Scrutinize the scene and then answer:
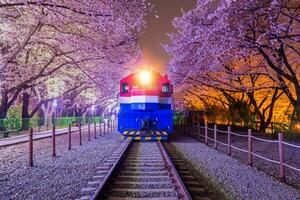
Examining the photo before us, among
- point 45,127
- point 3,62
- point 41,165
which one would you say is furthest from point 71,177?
point 45,127

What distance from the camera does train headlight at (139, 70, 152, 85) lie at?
1661 centimetres

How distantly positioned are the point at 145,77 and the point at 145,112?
188 centimetres

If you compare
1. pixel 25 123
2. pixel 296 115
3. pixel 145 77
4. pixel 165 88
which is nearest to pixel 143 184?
pixel 165 88

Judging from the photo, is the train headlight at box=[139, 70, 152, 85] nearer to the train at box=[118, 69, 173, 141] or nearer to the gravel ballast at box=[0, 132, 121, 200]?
the train at box=[118, 69, 173, 141]

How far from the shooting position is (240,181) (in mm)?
7352

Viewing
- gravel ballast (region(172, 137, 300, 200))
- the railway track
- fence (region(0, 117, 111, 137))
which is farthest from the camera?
fence (region(0, 117, 111, 137))

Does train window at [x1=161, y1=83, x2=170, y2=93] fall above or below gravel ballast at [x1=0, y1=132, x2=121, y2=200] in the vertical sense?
above

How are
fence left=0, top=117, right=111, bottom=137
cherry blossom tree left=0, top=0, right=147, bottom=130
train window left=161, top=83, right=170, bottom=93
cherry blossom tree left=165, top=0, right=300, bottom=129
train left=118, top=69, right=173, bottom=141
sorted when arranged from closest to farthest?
cherry blossom tree left=0, top=0, right=147, bottom=130
cherry blossom tree left=165, top=0, right=300, bottom=129
train left=118, top=69, right=173, bottom=141
train window left=161, top=83, right=170, bottom=93
fence left=0, top=117, right=111, bottom=137

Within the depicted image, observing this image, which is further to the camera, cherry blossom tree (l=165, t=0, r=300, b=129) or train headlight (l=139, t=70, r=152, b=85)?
train headlight (l=139, t=70, r=152, b=85)

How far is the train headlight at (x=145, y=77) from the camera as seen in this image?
54.5ft

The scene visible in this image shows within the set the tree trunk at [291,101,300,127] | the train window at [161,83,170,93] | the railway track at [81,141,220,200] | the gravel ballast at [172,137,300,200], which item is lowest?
the gravel ballast at [172,137,300,200]

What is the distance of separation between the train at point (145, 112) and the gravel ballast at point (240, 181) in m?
5.65

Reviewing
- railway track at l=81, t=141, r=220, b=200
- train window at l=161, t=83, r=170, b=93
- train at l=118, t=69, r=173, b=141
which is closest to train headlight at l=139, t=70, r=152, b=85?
train at l=118, t=69, r=173, b=141

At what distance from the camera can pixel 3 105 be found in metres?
23.8
